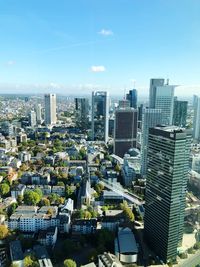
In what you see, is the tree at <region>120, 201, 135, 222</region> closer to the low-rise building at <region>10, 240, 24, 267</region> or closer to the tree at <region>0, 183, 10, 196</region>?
the low-rise building at <region>10, 240, 24, 267</region>

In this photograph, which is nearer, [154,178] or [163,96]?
[154,178]

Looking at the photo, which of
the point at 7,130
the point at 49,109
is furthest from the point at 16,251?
the point at 49,109

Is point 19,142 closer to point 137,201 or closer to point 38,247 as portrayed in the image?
point 137,201

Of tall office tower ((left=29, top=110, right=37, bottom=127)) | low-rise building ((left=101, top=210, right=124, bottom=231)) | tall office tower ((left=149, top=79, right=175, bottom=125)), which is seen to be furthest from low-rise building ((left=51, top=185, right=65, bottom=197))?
tall office tower ((left=29, top=110, right=37, bottom=127))

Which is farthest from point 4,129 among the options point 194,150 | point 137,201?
point 194,150

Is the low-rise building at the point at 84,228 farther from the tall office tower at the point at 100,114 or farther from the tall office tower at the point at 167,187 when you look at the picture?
the tall office tower at the point at 100,114

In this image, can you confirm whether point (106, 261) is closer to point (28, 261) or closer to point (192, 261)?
point (28, 261)

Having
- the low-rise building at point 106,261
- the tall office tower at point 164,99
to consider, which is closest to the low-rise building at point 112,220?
the low-rise building at point 106,261
